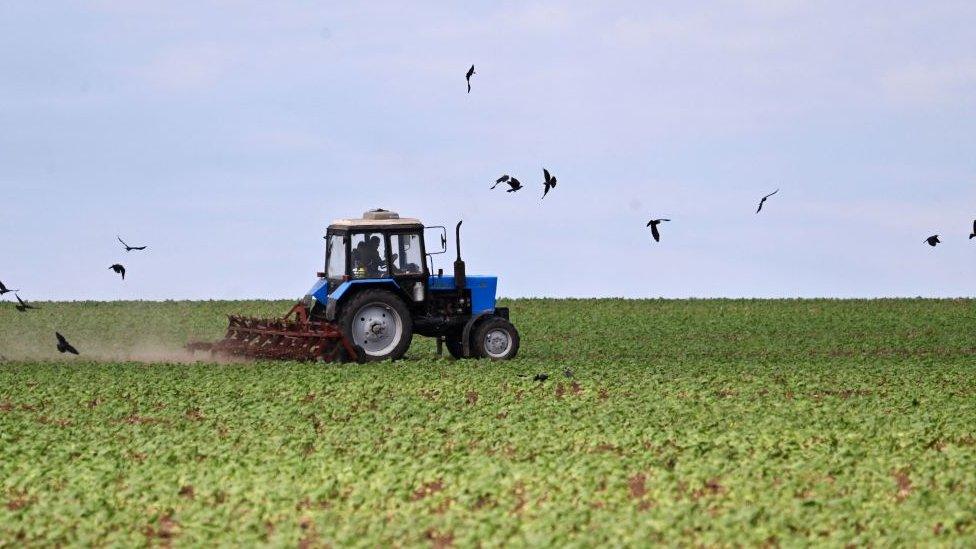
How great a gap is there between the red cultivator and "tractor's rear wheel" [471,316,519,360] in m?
2.23

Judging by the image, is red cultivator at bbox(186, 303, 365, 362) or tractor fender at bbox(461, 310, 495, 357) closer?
red cultivator at bbox(186, 303, 365, 362)

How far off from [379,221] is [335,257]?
1176 mm

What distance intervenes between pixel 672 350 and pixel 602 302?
715 inches

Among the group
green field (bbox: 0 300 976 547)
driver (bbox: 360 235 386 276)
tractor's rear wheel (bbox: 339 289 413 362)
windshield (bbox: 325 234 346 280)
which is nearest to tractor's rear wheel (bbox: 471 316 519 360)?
green field (bbox: 0 300 976 547)

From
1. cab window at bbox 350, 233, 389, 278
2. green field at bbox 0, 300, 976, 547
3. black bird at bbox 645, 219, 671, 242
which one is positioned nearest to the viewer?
green field at bbox 0, 300, 976, 547

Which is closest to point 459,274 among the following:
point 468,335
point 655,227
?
point 468,335

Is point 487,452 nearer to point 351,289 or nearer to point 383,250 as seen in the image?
point 351,289

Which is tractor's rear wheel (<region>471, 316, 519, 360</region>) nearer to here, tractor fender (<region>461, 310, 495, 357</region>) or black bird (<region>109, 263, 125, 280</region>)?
tractor fender (<region>461, 310, 495, 357</region>)

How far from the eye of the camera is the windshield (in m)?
22.8

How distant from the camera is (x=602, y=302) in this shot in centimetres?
4728

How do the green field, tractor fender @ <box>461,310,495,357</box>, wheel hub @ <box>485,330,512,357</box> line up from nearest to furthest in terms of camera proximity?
the green field, tractor fender @ <box>461,310,495,357</box>, wheel hub @ <box>485,330,512,357</box>

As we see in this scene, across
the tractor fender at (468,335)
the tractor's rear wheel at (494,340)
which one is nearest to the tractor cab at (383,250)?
the tractor fender at (468,335)

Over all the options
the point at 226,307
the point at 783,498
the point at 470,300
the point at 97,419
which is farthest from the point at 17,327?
the point at 783,498

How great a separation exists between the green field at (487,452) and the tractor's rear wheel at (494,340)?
1255 millimetres
